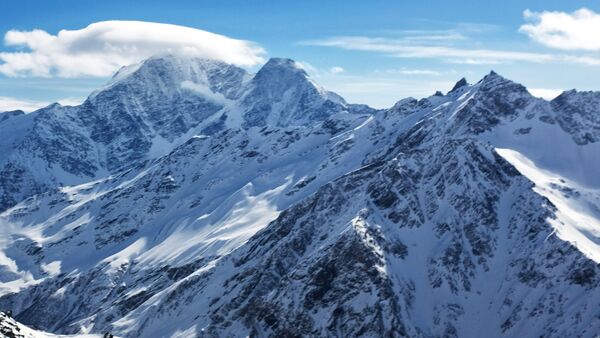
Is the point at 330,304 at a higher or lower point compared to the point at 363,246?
lower

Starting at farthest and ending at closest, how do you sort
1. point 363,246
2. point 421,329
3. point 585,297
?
point 363,246 → point 421,329 → point 585,297

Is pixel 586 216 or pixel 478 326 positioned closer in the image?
pixel 478 326

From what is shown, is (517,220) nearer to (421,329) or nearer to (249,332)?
(421,329)

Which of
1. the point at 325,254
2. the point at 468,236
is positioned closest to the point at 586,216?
the point at 468,236

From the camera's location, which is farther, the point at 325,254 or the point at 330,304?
the point at 325,254

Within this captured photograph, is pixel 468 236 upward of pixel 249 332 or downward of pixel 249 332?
upward

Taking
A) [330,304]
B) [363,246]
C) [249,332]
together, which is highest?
[363,246]

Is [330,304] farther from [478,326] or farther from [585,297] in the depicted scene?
[585,297]

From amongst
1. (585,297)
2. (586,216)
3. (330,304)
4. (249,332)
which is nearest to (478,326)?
(585,297)

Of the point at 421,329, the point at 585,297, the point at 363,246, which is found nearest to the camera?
the point at 585,297
